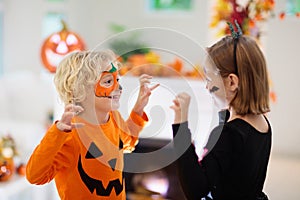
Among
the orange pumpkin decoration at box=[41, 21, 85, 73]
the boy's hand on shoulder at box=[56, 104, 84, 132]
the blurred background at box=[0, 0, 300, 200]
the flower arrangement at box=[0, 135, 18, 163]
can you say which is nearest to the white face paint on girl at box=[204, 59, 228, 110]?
the blurred background at box=[0, 0, 300, 200]

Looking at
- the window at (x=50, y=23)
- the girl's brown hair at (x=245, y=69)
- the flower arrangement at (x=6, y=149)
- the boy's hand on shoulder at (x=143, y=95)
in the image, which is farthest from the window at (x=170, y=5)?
the boy's hand on shoulder at (x=143, y=95)

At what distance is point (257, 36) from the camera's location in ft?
5.21

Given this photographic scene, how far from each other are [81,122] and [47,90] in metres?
2.43

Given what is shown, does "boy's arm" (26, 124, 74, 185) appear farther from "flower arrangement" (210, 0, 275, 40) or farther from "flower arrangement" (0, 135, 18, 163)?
"flower arrangement" (0, 135, 18, 163)

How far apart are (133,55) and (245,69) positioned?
17.7 inches

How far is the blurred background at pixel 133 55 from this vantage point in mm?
1194

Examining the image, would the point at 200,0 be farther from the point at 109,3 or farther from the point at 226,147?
the point at 226,147

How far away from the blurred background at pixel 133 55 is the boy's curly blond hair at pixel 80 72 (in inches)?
1.5

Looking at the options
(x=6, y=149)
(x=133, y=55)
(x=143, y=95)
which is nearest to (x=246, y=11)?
(x=133, y=55)

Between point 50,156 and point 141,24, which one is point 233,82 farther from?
point 141,24

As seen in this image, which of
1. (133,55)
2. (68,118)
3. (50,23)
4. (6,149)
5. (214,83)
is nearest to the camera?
(68,118)

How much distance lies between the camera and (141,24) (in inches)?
167

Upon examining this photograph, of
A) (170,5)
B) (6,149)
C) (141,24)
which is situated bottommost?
(6,149)

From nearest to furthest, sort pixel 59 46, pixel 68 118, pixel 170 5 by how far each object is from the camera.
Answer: pixel 68 118, pixel 59 46, pixel 170 5
